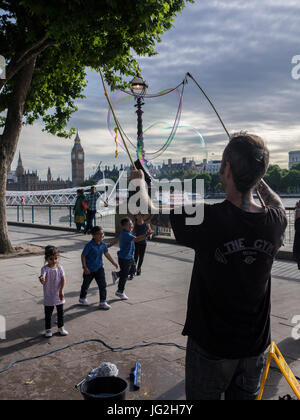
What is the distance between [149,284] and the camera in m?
7.75

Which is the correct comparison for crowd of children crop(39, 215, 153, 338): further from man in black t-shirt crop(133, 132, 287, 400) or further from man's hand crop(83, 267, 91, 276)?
man in black t-shirt crop(133, 132, 287, 400)

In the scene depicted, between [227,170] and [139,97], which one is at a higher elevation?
[139,97]

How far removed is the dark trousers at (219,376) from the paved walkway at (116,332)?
1606 mm

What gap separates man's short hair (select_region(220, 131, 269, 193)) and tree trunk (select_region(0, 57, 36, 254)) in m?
9.94

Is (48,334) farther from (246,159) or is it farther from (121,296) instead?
(246,159)

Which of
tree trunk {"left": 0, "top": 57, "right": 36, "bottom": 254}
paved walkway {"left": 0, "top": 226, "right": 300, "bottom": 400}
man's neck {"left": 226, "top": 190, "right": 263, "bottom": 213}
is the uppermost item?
tree trunk {"left": 0, "top": 57, "right": 36, "bottom": 254}

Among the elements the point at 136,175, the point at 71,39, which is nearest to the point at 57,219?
the point at 71,39

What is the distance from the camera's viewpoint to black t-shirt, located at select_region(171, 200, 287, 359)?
1.94m

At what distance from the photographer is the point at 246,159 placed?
192 cm

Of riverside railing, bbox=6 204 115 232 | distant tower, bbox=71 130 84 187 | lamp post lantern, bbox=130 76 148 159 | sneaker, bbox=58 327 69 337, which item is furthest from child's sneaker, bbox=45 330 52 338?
distant tower, bbox=71 130 84 187

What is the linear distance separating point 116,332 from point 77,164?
17158 centimetres

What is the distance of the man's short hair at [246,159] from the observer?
6.32 ft

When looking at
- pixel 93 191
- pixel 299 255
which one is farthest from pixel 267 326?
pixel 93 191
